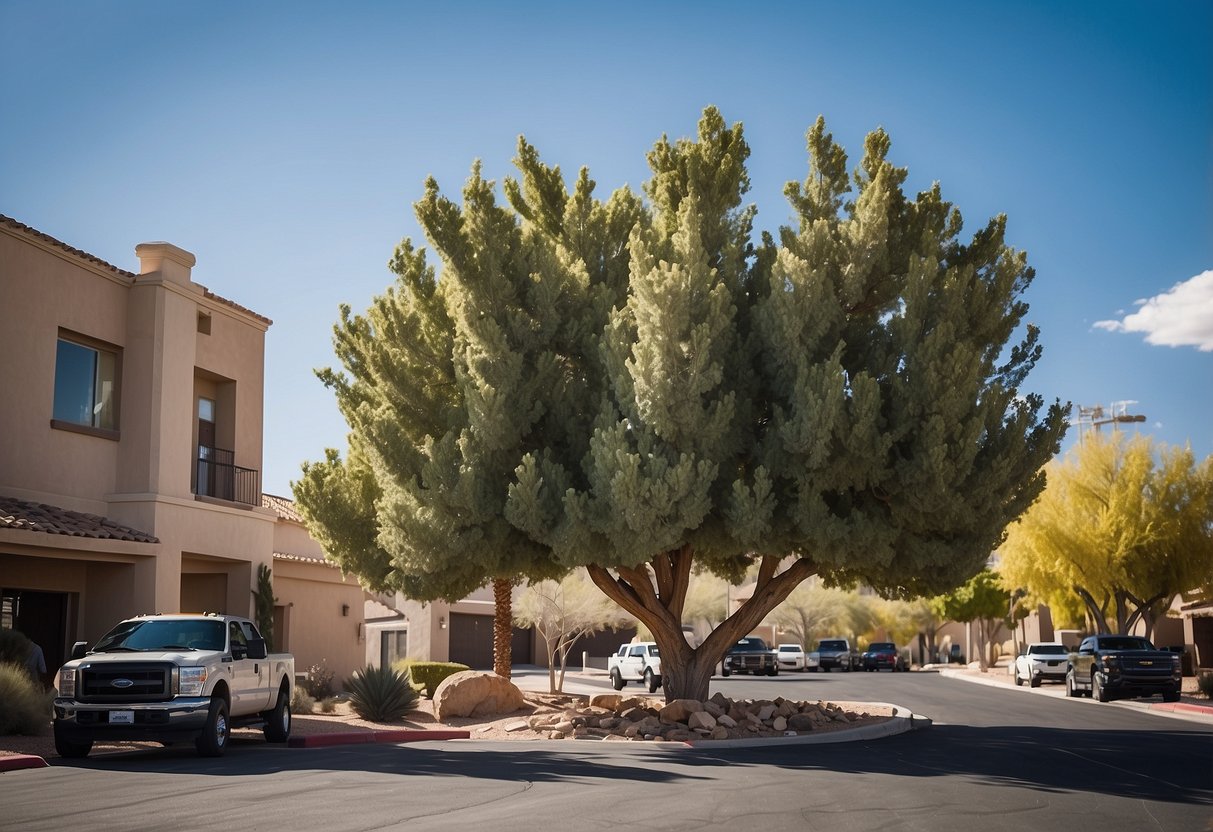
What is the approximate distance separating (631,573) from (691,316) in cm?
604

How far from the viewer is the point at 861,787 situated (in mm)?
13945

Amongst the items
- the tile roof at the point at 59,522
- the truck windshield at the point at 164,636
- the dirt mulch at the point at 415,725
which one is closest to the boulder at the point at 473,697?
the dirt mulch at the point at 415,725

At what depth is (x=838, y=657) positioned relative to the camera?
6512cm

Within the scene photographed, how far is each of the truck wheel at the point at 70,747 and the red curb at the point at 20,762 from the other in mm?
753

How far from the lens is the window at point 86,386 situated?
24188mm

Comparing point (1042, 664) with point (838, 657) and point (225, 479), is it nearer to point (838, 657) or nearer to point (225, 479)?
point (838, 657)

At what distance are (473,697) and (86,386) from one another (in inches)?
389

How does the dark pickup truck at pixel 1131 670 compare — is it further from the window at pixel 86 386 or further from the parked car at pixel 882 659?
the parked car at pixel 882 659

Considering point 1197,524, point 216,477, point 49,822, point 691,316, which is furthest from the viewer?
point 1197,524

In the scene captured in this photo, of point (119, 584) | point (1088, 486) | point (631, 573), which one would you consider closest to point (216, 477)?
point (119, 584)

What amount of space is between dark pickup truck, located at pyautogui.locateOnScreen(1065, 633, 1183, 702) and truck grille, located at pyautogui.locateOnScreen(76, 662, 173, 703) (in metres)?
25.3

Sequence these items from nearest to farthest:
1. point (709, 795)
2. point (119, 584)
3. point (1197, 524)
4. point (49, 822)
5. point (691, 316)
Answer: point (49, 822) < point (709, 795) < point (691, 316) < point (119, 584) < point (1197, 524)

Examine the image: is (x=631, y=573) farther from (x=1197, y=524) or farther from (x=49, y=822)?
(x=1197, y=524)

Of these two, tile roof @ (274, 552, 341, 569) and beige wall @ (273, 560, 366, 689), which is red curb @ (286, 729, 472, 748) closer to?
tile roof @ (274, 552, 341, 569)
